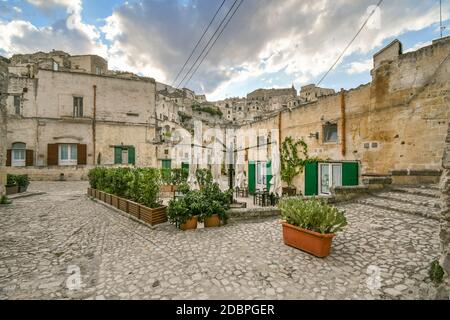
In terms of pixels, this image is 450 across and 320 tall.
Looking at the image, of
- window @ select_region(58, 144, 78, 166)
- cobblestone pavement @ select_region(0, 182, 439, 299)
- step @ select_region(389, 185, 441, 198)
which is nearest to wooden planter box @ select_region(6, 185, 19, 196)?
cobblestone pavement @ select_region(0, 182, 439, 299)

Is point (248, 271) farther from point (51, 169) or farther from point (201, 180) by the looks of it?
point (51, 169)

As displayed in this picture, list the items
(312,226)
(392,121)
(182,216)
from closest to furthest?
1. (312,226)
2. (182,216)
3. (392,121)

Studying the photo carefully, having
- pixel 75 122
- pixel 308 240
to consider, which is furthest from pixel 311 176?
pixel 75 122

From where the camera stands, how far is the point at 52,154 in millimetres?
18984

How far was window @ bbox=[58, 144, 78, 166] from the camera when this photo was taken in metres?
19.6

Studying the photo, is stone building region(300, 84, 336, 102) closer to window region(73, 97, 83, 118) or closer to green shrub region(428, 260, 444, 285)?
window region(73, 97, 83, 118)

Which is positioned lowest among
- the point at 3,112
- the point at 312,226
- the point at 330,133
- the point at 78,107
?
the point at 312,226

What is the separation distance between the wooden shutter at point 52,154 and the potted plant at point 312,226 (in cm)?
2190

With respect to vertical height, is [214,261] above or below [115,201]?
below

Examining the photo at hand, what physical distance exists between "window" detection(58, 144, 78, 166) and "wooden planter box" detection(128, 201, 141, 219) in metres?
16.5

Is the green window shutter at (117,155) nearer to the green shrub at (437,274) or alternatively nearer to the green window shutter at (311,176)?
the green window shutter at (311,176)

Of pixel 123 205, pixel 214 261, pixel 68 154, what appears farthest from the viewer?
pixel 68 154

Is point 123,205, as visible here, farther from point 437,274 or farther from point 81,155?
Result: point 81,155

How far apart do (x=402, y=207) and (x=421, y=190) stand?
6.86 feet
